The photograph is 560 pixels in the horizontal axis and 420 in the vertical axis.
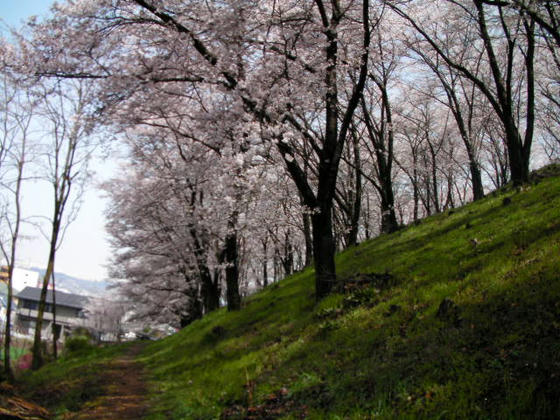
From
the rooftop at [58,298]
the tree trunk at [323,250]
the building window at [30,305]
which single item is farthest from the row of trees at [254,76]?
the building window at [30,305]

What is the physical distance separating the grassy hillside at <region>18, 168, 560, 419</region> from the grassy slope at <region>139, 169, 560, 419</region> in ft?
0.06

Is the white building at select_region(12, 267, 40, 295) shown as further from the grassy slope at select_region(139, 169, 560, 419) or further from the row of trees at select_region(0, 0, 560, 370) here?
the grassy slope at select_region(139, 169, 560, 419)

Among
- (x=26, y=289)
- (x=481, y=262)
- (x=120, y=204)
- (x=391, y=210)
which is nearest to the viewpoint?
(x=481, y=262)

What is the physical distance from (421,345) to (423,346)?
5 cm

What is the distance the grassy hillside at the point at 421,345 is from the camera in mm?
3783

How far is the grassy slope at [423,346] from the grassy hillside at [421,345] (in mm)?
20

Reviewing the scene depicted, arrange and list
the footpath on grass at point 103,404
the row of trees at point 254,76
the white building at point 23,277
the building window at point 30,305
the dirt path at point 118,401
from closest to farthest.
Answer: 1. the footpath on grass at point 103,404
2. the dirt path at point 118,401
3. the row of trees at point 254,76
4. the building window at point 30,305
5. the white building at point 23,277

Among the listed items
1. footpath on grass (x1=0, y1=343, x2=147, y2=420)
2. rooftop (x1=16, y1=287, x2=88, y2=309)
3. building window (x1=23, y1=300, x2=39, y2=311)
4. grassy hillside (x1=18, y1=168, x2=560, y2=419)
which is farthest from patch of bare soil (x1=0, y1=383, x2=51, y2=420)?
building window (x1=23, y1=300, x2=39, y2=311)

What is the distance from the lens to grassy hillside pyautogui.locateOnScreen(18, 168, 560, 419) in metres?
3.78

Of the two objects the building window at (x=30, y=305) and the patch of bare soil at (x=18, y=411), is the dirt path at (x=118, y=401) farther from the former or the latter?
the building window at (x=30, y=305)

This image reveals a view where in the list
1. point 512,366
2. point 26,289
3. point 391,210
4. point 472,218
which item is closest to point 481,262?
point 512,366

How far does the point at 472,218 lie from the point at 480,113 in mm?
20042

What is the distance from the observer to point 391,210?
60.8ft

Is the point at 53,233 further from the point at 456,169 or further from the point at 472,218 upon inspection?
the point at 456,169
